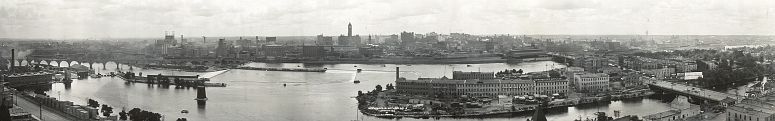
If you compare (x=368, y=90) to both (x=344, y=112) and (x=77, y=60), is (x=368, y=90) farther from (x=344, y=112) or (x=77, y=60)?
(x=77, y=60)

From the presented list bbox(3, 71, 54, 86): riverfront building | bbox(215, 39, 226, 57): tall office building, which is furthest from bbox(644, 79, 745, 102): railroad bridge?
bbox(215, 39, 226, 57): tall office building

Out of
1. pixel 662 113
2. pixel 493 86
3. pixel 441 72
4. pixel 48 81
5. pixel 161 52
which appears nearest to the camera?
pixel 662 113

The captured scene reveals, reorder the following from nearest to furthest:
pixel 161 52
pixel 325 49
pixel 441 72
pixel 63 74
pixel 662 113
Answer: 1. pixel 662 113
2. pixel 63 74
3. pixel 441 72
4. pixel 161 52
5. pixel 325 49

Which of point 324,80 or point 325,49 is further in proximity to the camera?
point 325,49

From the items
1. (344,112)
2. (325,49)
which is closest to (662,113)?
(344,112)

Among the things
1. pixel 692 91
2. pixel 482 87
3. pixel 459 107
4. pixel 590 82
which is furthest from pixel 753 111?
pixel 590 82

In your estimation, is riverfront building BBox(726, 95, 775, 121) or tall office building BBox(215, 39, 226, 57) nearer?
riverfront building BBox(726, 95, 775, 121)

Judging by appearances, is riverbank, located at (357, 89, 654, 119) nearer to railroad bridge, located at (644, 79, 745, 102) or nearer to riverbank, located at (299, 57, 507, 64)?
railroad bridge, located at (644, 79, 745, 102)
